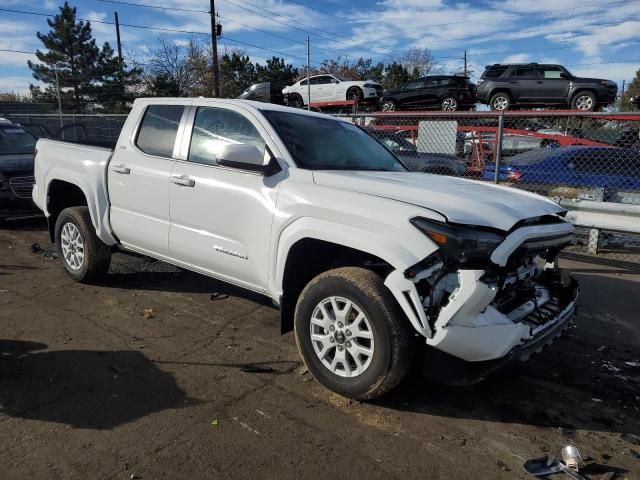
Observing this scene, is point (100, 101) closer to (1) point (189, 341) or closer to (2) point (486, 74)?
(2) point (486, 74)

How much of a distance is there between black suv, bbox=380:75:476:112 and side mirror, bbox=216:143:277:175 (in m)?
14.5

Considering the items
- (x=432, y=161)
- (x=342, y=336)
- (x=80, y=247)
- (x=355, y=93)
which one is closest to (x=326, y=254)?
(x=342, y=336)

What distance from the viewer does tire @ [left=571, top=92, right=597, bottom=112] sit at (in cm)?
1495

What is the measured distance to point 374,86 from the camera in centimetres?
2067

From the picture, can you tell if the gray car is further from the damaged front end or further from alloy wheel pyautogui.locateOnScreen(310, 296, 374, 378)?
the damaged front end

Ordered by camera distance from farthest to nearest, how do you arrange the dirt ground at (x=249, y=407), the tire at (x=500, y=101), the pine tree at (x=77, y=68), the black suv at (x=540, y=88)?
the pine tree at (x=77, y=68) → the tire at (x=500, y=101) → the black suv at (x=540, y=88) → the dirt ground at (x=249, y=407)

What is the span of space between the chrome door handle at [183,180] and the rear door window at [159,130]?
0.99 ft

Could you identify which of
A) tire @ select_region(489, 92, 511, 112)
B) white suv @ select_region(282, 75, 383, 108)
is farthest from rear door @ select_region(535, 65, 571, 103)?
white suv @ select_region(282, 75, 383, 108)

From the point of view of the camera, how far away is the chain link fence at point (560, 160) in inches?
300

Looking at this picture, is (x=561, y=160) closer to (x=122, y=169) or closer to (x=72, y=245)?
(x=122, y=169)

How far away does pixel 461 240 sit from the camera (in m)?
2.91

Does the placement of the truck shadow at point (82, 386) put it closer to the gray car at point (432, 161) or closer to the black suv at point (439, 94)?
the gray car at point (432, 161)

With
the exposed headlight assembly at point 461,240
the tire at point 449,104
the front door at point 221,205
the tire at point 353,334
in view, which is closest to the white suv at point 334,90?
the tire at point 449,104

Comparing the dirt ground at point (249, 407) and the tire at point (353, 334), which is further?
the tire at point (353, 334)
